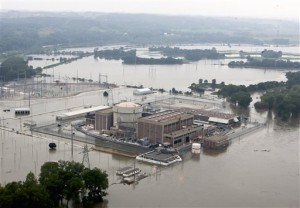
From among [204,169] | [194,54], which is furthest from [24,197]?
[194,54]

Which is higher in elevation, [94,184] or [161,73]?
[161,73]

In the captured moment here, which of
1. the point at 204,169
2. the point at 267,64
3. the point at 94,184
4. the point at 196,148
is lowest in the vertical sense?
the point at 204,169

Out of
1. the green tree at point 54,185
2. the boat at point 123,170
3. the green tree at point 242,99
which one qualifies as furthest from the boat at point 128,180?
the green tree at point 242,99

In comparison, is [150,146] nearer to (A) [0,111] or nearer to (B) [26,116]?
(B) [26,116]

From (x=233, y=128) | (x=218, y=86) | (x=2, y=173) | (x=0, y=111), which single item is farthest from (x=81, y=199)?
(x=218, y=86)

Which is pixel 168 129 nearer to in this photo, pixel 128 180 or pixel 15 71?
pixel 128 180

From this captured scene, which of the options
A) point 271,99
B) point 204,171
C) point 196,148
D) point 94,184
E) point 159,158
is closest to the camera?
point 94,184
